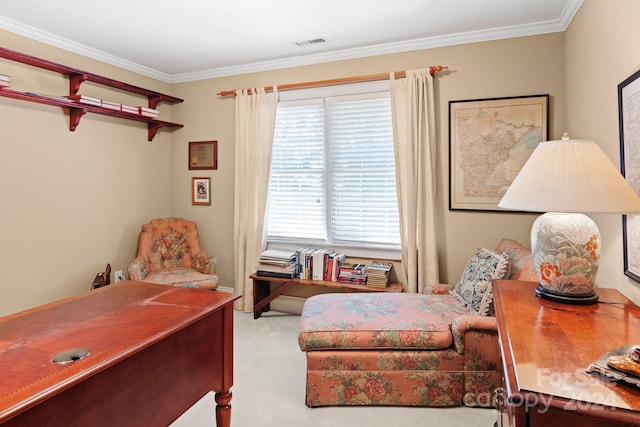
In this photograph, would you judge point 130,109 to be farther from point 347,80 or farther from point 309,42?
point 347,80

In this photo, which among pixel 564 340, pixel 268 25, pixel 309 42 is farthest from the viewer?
pixel 309 42

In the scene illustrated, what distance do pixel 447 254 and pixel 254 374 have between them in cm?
191

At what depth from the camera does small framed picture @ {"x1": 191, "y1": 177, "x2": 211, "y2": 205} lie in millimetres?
4254

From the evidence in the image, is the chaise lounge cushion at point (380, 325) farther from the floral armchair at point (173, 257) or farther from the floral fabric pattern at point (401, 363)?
the floral armchair at point (173, 257)

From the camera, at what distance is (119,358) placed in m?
1.13

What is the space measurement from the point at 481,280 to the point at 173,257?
3.08 meters

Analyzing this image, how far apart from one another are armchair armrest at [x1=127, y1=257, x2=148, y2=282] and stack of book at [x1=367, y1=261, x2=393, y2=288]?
2154 mm

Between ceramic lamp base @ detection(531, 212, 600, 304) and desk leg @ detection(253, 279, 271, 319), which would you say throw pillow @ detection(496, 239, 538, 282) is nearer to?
ceramic lamp base @ detection(531, 212, 600, 304)

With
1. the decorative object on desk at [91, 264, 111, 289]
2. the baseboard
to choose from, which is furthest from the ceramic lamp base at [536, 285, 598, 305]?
the decorative object on desk at [91, 264, 111, 289]

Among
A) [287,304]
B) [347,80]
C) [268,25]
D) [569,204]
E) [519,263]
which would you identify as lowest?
[287,304]

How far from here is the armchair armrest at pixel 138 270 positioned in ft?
11.5

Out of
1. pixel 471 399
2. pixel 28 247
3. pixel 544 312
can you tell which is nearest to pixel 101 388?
pixel 544 312

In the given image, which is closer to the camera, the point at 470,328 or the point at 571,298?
the point at 571,298

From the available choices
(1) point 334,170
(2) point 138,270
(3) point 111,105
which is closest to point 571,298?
(1) point 334,170
